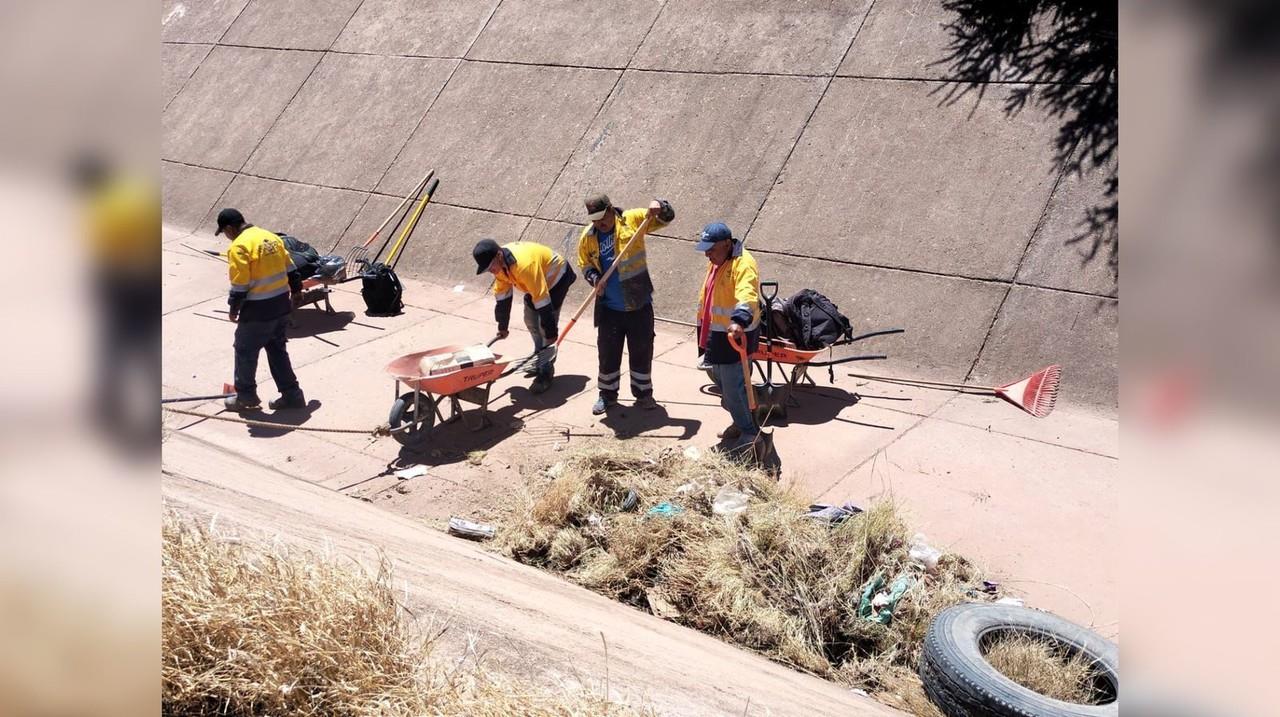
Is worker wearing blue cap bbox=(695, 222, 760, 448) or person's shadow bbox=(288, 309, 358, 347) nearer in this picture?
worker wearing blue cap bbox=(695, 222, 760, 448)

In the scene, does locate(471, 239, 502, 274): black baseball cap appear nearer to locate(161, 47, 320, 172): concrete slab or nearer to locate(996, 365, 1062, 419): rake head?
locate(996, 365, 1062, 419): rake head

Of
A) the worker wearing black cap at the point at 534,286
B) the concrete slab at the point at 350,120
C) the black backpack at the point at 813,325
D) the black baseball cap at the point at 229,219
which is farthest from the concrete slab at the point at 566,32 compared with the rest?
the black baseball cap at the point at 229,219

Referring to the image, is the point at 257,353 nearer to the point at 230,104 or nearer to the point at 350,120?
the point at 350,120

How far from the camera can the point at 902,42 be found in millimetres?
12469

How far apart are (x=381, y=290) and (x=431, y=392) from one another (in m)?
3.58

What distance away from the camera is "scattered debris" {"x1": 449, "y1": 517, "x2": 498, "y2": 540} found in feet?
24.0

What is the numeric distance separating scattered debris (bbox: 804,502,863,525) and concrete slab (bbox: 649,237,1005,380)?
2.92m

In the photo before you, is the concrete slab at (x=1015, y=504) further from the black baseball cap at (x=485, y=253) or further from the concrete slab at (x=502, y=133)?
the concrete slab at (x=502, y=133)

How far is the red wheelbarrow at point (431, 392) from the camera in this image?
8352 millimetres

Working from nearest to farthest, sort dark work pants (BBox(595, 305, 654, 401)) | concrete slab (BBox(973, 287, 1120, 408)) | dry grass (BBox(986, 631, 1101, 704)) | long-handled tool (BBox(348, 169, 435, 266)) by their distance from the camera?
dry grass (BBox(986, 631, 1101, 704)), dark work pants (BBox(595, 305, 654, 401)), concrete slab (BBox(973, 287, 1120, 408)), long-handled tool (BBox(348, 169, 435, 266))

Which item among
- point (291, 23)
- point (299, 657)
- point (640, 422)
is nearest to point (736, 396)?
point (640, 422)

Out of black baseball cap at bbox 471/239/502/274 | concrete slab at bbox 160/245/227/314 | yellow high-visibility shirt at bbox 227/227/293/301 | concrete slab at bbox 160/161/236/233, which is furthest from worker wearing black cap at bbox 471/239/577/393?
concrete slab at bbox 160/161/236/233

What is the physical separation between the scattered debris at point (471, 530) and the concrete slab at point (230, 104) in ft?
34.5
